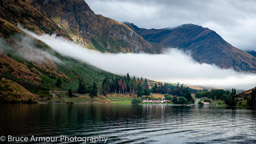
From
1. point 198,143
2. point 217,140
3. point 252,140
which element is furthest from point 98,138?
point 252,140

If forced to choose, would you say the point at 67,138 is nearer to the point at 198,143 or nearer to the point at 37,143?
the point at 37,143

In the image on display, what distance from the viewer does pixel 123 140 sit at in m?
45.3

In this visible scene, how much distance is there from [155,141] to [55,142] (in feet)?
65.8

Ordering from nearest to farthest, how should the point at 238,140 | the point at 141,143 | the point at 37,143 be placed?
the point at 37,143
the point at 141,143
the point at 238,140

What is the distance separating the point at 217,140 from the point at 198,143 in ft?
23.0

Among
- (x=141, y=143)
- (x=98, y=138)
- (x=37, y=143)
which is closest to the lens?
(x=37, y=143)

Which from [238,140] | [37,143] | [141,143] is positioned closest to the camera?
[37,143]

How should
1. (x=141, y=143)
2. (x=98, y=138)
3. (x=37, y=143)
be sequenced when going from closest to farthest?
→ (x=37, y=143) < (x=141, y=143) < (x=98, y=138)

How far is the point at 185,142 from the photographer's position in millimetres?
46031

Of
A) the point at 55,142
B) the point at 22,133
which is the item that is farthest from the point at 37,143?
the point at 22,133

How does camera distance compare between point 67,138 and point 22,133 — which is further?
point 22,133

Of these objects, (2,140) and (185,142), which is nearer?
(2,140)

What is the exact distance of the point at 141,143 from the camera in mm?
43375

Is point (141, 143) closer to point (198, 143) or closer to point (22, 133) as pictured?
point (198, 143)
